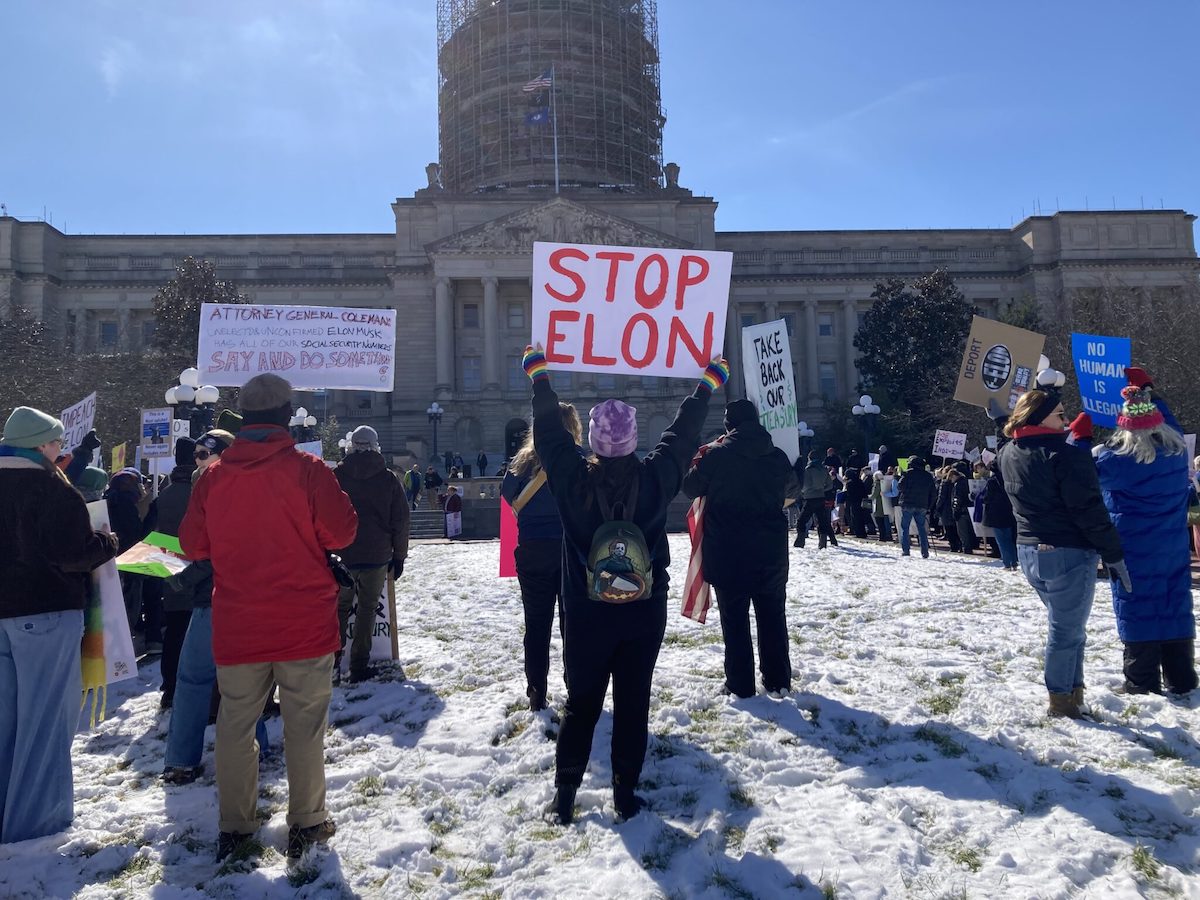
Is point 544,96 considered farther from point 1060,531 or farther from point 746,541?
point 1060,531

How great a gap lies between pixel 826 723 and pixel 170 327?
42531mm

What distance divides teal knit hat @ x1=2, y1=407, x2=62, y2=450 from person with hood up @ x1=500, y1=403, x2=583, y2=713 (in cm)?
253

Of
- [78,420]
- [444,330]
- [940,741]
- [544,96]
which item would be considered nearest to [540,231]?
[444,330]

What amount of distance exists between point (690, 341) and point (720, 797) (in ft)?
8.25

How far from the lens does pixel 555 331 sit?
5.05 meters

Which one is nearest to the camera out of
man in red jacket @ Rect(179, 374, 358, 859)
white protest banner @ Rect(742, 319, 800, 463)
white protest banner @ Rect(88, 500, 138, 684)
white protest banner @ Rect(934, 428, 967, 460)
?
man in red jacket @ Rect(179, 374, 358, 859)

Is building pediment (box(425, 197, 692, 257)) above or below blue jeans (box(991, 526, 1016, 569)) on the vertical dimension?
above

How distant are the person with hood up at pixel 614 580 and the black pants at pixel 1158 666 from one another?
11.6 feet

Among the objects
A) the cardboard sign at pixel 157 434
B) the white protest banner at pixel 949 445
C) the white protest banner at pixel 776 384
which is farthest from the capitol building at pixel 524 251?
the white protest banner at pixel 776 384

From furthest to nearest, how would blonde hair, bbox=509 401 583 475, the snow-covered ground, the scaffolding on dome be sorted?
1. the scaffolding on dome
2. blonde hair, bbox=509 401 583 475
3. the snow-covered ground

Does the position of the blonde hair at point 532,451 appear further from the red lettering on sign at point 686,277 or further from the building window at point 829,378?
the building window at point 829,378

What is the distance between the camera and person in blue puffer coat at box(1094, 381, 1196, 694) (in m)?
5.54

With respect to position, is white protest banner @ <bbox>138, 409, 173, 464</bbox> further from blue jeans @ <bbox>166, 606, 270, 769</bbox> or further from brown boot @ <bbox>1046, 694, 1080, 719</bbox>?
brown boot @ <bbox>1046, 694, 1080, 719</bbox>

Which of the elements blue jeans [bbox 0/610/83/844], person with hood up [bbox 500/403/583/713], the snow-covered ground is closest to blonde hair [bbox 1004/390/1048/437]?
the snow-covered ground
